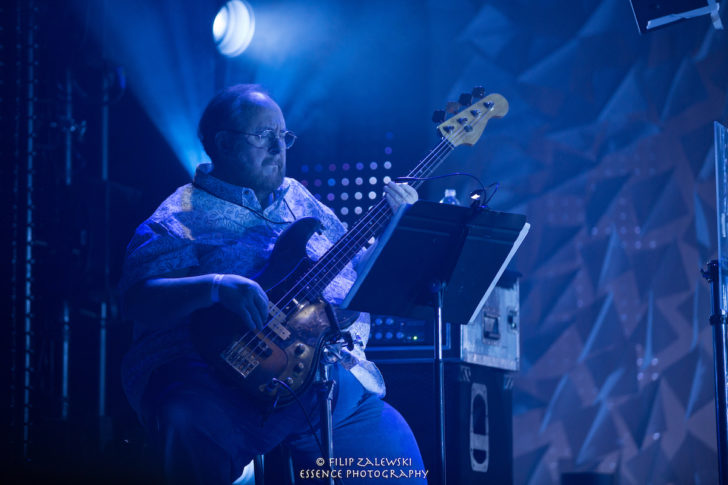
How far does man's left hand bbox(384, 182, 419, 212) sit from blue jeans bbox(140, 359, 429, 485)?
660mm

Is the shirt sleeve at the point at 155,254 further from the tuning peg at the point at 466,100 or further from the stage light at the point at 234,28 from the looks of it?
the stage light at the point at 234,28

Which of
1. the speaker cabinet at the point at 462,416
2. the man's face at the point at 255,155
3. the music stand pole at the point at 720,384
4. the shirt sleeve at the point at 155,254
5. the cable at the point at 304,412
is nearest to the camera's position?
the cable at the point at 304,412

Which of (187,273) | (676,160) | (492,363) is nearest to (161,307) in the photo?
(187,273)

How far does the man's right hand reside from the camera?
294 cm

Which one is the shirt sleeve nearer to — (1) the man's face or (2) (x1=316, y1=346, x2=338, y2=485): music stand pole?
(1) the man's face

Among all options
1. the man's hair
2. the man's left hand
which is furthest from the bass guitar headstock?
the man's hair

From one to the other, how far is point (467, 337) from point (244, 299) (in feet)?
4.52

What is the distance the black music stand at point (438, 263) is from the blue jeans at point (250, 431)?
1.18 feet

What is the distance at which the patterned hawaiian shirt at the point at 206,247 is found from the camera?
3.12 metres

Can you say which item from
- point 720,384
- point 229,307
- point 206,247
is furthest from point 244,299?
point 720,384

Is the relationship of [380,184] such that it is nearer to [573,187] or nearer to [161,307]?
[573,187]

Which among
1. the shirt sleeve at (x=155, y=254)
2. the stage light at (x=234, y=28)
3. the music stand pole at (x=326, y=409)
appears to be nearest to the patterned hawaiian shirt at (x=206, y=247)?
the shirt sleeve at (x=155, y=254)

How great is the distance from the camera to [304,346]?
122 inches

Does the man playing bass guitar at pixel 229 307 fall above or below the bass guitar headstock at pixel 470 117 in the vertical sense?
below
